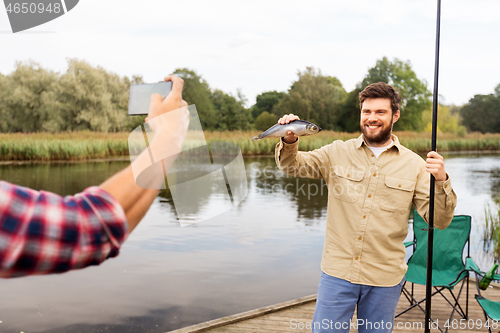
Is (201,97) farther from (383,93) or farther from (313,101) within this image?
(383,93)

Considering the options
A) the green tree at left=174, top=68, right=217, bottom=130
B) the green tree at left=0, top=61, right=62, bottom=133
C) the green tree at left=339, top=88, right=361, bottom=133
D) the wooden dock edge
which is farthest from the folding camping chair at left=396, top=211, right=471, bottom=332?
the green tree at left=339, top=88, right=361, bottom=133

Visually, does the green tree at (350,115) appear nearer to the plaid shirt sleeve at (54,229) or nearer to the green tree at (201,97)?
the green tree at (201,97)

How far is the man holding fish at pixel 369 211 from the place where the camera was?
6.24 ft

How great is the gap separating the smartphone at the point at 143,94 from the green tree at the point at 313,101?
32.2 m

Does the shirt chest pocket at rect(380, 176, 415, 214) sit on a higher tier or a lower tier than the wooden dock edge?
higher

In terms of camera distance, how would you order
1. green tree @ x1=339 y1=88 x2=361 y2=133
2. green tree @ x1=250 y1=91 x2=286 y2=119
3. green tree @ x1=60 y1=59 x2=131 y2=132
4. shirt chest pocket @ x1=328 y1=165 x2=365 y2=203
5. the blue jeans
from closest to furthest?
1. the blue jeans
2. shirt chest pocket @ x1=328 y1=165 x2=365 y2=203
3. green tree @ x1=60 y1=59 x2=131 y2=132
4. green tree @ x1=339 y1=88 x2=361 y2=133
5. green tree @ x1=250 y1=91 x2=286 y2=119

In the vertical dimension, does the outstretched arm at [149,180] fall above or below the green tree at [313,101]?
below

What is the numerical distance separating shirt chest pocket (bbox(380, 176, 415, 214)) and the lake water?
53.8 inches

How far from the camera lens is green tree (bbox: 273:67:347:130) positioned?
3297 cm

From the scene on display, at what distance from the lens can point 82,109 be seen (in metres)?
27.0

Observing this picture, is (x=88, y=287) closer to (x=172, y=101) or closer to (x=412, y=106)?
(x=172, y=101)

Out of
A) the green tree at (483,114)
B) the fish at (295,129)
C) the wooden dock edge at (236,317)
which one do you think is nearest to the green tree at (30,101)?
the wooden dock edge at (236,317)

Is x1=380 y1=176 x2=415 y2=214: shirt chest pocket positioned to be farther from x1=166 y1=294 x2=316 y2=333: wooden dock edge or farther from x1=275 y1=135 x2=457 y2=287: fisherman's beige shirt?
x1=166 y1=294 x2=316 y2=333: wooden dock edge

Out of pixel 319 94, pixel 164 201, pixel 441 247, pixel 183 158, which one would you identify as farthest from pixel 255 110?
pixel 183 158
